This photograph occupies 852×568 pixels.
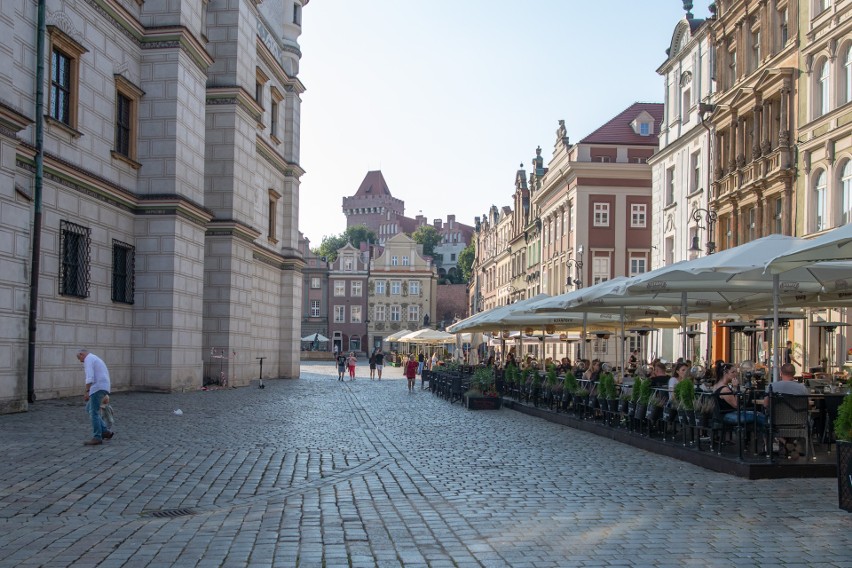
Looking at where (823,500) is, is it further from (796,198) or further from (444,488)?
(796,198)

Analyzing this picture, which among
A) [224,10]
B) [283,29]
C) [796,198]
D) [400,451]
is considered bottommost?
[400,451]

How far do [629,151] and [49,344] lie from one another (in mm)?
42872

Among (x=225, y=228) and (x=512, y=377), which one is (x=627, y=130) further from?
(x=512, y=377)

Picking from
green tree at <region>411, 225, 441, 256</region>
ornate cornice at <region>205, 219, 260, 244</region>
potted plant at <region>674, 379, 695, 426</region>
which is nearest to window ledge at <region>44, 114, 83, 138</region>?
ornate cornice at <region>205, 219, 260, 244</region>

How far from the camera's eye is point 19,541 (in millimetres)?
7730

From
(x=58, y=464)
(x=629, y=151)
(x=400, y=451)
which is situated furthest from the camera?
(x=629, y=151)

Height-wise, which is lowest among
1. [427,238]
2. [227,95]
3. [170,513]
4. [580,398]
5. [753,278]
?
[170,513]

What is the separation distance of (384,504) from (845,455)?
4.35 metres

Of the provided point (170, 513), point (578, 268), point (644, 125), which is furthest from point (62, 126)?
point (644, 125)

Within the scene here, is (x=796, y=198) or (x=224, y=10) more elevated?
(x=224, y=10)

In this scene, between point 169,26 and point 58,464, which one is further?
point 169,26

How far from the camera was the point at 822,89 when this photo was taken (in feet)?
97.7

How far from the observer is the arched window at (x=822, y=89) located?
29344mm

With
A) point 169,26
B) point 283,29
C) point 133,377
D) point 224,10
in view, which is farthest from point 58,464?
point 283,29
